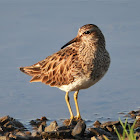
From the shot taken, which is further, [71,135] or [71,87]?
[71,87]

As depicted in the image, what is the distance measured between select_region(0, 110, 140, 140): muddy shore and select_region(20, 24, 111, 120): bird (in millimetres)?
930

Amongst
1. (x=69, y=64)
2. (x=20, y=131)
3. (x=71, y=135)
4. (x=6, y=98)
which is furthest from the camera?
(x=6, y=98)

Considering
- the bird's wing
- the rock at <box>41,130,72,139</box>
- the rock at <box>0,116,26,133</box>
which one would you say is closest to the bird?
the bird's wing

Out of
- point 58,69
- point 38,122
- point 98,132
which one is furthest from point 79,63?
point 98,132

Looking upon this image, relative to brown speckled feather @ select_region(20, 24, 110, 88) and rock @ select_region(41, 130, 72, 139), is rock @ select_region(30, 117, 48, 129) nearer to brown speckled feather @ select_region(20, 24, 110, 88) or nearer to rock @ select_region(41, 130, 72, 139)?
brown speckled feather @ select_region(20, 24, 110, 88)

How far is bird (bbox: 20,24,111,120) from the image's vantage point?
1214cm

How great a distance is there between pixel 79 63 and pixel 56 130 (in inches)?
83.6

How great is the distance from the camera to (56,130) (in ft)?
35.4

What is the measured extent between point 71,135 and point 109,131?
3.38 feet

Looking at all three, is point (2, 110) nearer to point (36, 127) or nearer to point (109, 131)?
point (36, 127)

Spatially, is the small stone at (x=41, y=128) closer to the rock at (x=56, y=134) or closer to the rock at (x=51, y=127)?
the rock at (x=51, y=127)

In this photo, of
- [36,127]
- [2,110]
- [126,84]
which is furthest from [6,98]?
[126,84]

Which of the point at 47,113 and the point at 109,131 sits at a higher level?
the point at 47,113

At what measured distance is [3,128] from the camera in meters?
11.8
